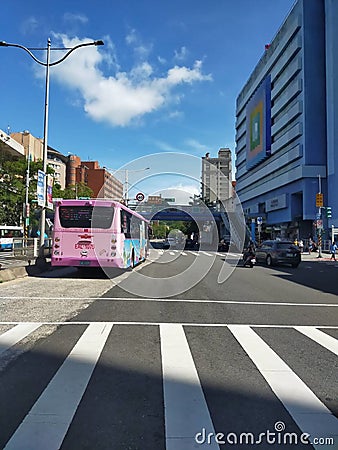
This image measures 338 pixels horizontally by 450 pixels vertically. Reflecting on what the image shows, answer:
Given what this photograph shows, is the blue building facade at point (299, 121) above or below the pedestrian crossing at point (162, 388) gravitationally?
above

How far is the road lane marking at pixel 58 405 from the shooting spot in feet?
10.9

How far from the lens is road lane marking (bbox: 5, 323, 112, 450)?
3.32 meters

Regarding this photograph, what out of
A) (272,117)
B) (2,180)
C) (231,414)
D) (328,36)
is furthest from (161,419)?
(272,117)

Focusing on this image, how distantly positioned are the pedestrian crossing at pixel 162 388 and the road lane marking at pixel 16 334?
0.09 ft

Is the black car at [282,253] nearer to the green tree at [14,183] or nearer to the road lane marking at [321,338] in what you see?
the road lane marking at [321,338]

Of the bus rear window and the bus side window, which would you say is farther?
the bus side window

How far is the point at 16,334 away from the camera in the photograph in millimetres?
6746

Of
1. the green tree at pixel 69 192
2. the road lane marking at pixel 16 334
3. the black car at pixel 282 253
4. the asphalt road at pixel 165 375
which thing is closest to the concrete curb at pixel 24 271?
the asphalt road at pixel 165 375

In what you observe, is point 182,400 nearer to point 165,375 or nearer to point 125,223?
point 165,375

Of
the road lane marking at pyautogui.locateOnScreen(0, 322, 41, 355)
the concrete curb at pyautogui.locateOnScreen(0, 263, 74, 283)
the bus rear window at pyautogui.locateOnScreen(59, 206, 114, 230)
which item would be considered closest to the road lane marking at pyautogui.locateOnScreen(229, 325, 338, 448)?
the road lane marking at pyautogui.locateOnScreen(0, 322, 41, 355)

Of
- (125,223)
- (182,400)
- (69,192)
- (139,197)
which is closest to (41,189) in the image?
(125,223)

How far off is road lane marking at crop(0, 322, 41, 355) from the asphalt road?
36 millimetres

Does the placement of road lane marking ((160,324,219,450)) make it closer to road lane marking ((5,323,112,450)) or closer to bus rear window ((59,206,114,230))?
road lane marking ((5,323,112,450))

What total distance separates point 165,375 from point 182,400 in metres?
0.77
